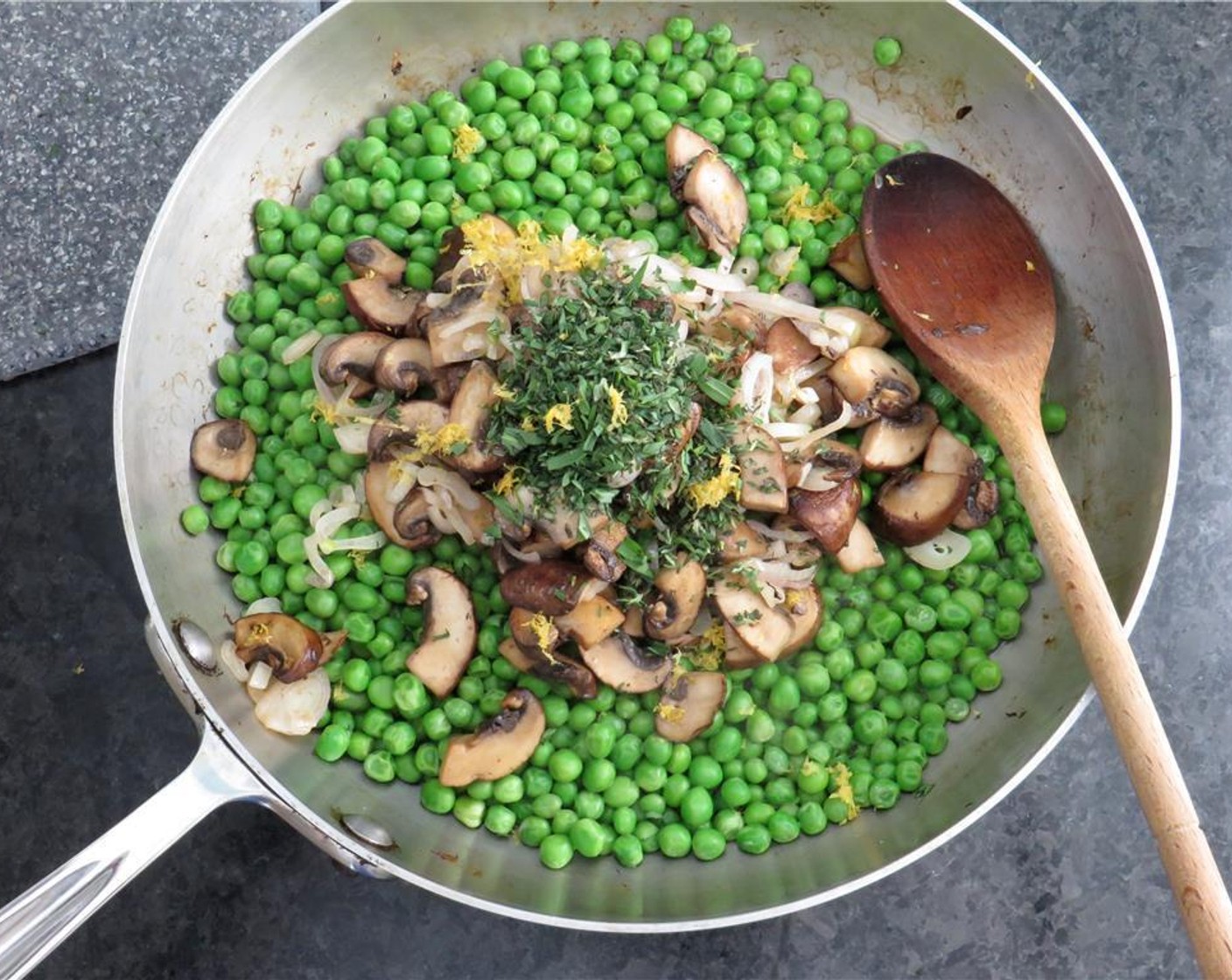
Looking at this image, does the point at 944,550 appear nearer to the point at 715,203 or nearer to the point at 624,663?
the point at 624,663

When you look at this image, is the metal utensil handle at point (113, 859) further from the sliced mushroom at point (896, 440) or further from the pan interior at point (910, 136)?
the sliced mushroom at point (896, 440)

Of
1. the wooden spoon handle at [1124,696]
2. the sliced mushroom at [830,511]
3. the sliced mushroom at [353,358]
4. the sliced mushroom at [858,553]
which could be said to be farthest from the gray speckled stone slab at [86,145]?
the wooden spoon handle at [1124,696]

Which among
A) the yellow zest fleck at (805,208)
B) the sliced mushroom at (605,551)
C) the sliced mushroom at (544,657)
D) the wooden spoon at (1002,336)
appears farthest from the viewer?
the yellow zest fleck at (805,208)

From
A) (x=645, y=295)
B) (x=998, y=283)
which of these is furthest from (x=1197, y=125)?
(x=645, y=295)

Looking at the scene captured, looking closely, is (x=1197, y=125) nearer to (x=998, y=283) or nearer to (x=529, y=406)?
(x=998, y=283)

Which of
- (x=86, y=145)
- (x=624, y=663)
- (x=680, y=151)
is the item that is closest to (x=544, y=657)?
(x=624, y=663)

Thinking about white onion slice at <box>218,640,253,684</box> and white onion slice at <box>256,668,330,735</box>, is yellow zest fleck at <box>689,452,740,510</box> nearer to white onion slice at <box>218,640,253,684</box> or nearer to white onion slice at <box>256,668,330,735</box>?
white onion slice at <box>256,668,330,735</box>
